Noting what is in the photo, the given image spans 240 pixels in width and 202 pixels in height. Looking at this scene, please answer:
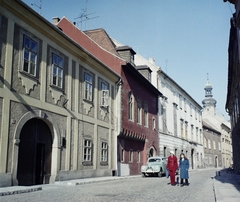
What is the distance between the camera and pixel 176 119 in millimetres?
38719

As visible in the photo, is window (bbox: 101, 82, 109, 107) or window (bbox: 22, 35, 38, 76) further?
window (bbox: 101, 82, 109, 107)

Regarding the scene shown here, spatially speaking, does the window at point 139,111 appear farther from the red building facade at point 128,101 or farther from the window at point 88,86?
the window at point 88,86

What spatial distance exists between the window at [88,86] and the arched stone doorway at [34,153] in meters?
4.22

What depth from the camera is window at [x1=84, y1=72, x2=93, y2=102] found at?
18409 mm

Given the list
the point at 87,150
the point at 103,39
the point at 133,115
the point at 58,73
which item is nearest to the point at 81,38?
the point at 103,39

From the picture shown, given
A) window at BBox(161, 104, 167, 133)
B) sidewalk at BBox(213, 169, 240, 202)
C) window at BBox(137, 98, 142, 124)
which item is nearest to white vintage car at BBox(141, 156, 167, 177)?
window at BBox(137, 98, 142, 124)

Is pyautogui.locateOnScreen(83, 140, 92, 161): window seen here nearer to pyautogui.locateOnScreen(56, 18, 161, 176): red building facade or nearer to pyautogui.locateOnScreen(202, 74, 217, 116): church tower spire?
pyautogui.locateOnScreen(56, 18, 161, 176): red building facade

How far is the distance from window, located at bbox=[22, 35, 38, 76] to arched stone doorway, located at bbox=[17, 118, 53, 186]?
2211 mm

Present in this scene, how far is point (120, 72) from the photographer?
2330 cm

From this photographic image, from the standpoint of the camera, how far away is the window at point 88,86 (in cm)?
1841

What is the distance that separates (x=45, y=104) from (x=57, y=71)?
204cm

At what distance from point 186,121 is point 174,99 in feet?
20.7

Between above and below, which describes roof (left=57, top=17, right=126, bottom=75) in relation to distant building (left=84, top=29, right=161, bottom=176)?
above

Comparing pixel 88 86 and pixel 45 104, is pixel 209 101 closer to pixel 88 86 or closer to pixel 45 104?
pixel 88 86
